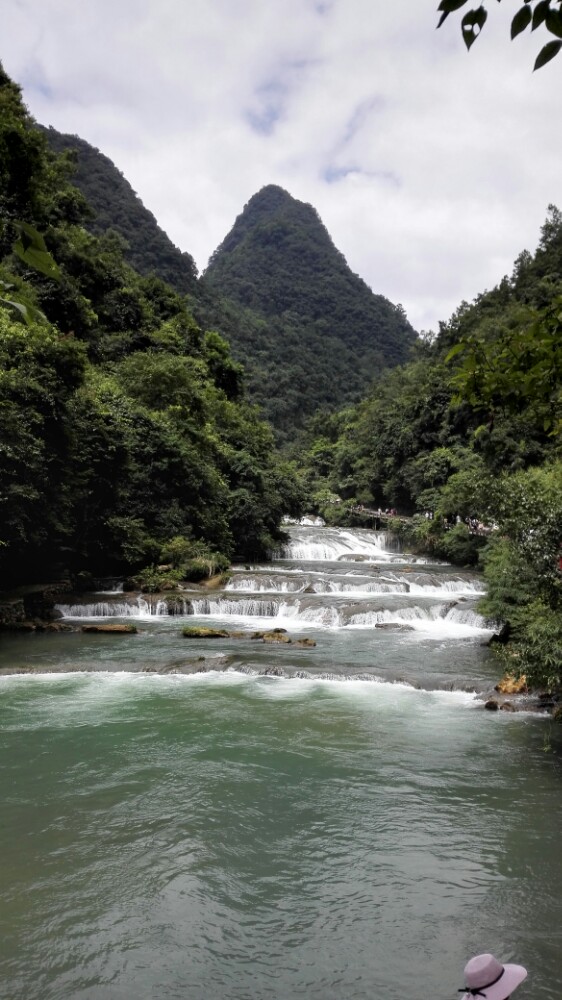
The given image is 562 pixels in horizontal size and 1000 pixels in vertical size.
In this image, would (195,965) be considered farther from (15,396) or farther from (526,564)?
(15,396)

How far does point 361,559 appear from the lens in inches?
1060

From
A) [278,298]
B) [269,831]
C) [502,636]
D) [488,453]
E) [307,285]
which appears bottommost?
[269,831]

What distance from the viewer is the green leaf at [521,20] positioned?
154 centimetres

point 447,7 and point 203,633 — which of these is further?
point 203,633

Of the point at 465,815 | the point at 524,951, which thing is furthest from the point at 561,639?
the point at 524,951

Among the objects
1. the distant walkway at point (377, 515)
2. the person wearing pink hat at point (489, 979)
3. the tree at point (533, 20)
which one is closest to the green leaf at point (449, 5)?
the tree at point (533, 20)

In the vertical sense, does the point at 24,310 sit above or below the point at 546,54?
below

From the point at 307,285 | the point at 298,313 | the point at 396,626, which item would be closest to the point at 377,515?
the point at 396,626

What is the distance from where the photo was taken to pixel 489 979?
7.17 feet

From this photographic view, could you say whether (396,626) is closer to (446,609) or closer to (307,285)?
(446,609)

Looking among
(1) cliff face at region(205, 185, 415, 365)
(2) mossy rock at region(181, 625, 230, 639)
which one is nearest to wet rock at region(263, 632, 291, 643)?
(2) mossy rock at region(181, 625, 230, 639)

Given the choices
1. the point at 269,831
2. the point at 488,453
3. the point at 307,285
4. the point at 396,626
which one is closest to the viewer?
the point at 269,831

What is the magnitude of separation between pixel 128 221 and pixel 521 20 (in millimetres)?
71572

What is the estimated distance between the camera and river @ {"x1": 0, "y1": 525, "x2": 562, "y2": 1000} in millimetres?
3924
